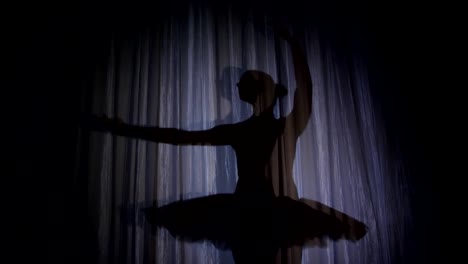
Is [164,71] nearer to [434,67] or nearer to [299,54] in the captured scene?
[299,54]

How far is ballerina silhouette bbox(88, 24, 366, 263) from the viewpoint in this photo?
5.40 feet

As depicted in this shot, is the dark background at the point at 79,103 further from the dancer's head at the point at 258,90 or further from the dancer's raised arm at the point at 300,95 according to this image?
the dancer's head at the point at 258,90

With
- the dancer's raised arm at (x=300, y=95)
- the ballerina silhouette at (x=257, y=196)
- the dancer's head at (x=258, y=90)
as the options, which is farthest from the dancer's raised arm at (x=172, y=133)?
the dancer's raised arm at (x=300, y=95)

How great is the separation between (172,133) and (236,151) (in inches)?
13.2

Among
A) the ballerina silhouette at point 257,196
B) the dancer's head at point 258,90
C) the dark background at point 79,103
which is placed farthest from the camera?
A: the dancer's head at point 258,90

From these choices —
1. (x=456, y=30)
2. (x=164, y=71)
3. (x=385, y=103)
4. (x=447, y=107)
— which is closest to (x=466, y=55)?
(x=456, y=30)

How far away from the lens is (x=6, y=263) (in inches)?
66.7

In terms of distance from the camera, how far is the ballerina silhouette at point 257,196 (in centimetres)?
164

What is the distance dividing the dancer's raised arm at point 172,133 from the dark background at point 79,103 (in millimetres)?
215

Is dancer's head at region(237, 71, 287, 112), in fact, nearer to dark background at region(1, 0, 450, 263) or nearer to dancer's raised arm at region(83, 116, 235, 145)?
dancer's raised arm at region(83, 116, 235, 145)

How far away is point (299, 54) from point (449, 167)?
1019 mm

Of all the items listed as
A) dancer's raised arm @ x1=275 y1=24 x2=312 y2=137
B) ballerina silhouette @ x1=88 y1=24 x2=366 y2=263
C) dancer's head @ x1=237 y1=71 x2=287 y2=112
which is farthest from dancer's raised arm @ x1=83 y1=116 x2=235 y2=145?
dancer's raised arm @ x1=275 y1=24 x2=312 y2=137

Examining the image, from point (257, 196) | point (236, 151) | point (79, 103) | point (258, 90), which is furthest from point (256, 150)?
point (79, 103)

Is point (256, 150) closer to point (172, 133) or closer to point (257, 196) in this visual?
point (257, 196)
